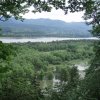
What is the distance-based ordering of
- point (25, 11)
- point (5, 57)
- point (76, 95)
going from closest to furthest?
1. point (25, 11)
2. point (5, 57)
3. point (76, 95)

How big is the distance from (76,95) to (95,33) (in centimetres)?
307

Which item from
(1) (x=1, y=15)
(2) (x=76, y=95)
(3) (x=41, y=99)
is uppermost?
(1) (x=1, y=15)

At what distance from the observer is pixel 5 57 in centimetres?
734

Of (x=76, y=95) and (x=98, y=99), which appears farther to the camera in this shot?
(x=98, y=99)

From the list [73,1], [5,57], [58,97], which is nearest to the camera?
[73,1]

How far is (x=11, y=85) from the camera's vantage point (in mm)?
14109

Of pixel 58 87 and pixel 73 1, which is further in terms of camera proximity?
pixel 58 87

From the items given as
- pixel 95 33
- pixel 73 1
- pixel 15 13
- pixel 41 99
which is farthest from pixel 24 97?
pixel 73 1

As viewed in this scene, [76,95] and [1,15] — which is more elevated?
[1,15]

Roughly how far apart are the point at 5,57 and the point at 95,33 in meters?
5.94

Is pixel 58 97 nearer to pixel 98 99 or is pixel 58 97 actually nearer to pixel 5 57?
pixel 98 99

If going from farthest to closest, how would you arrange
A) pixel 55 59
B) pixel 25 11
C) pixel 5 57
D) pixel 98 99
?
pixel 55 59, pixel 98 99, pixel 5 57, pixel 25 11

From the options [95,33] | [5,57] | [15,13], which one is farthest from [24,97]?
[15,13]

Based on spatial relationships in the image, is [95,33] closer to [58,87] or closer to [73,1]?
[58,87]
